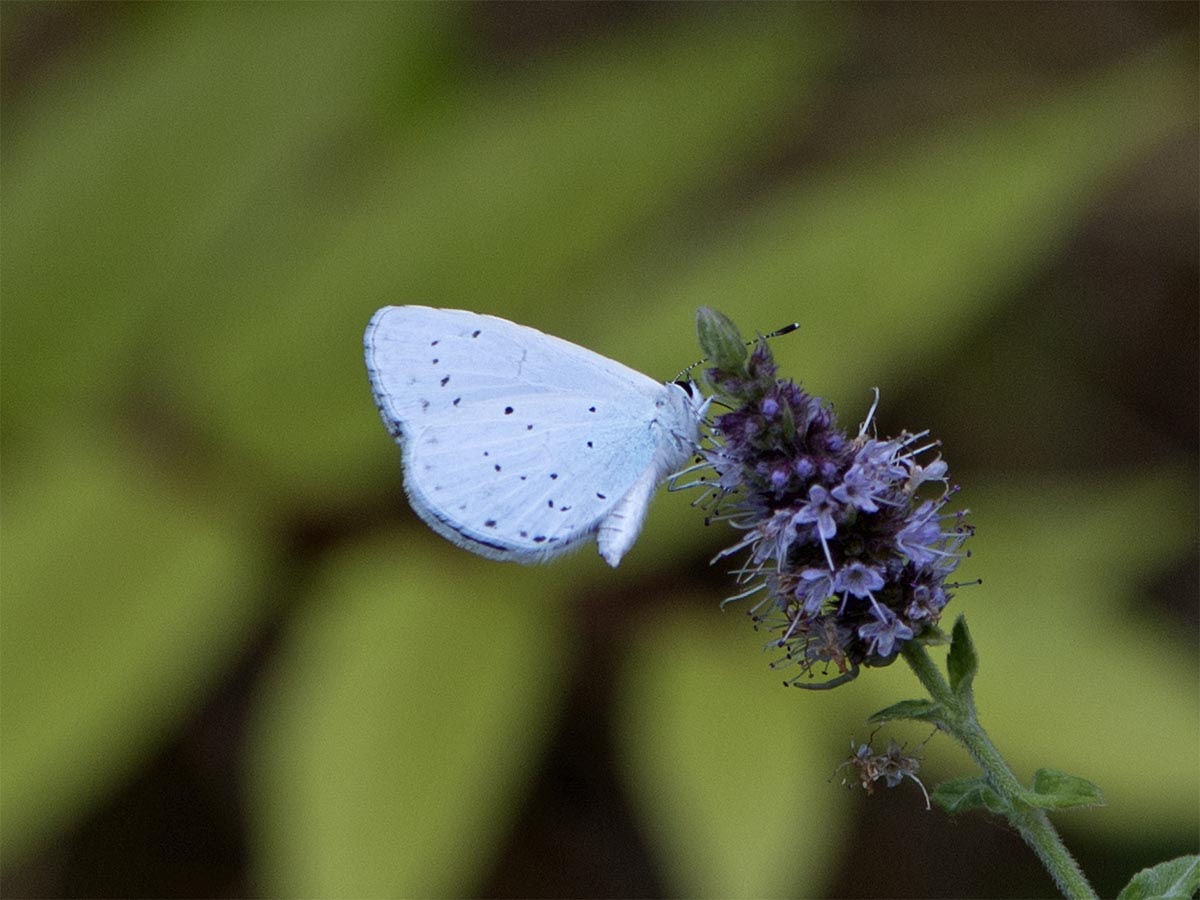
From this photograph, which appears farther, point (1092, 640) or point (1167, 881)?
point (1092, 640)

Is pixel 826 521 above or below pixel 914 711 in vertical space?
above

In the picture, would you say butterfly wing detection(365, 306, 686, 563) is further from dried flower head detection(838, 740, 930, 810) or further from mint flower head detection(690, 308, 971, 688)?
dried flower head detection(838, 740, 930, 810)

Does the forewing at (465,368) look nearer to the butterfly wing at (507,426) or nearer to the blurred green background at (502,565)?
the butterfly wing at (507,426)

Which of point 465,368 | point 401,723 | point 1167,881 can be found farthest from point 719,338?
point 401,723

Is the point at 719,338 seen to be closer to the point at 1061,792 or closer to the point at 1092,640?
the point at 1061,792

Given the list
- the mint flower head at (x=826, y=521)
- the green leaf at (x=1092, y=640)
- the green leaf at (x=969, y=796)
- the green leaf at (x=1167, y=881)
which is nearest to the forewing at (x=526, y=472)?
the mint flower head at (x=826, y=521)

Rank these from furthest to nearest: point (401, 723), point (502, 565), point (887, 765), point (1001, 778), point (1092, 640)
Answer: point (502, 565)
point (1092, 640)
point (401, 723)
point (887, 765)
point (1001, 778)
